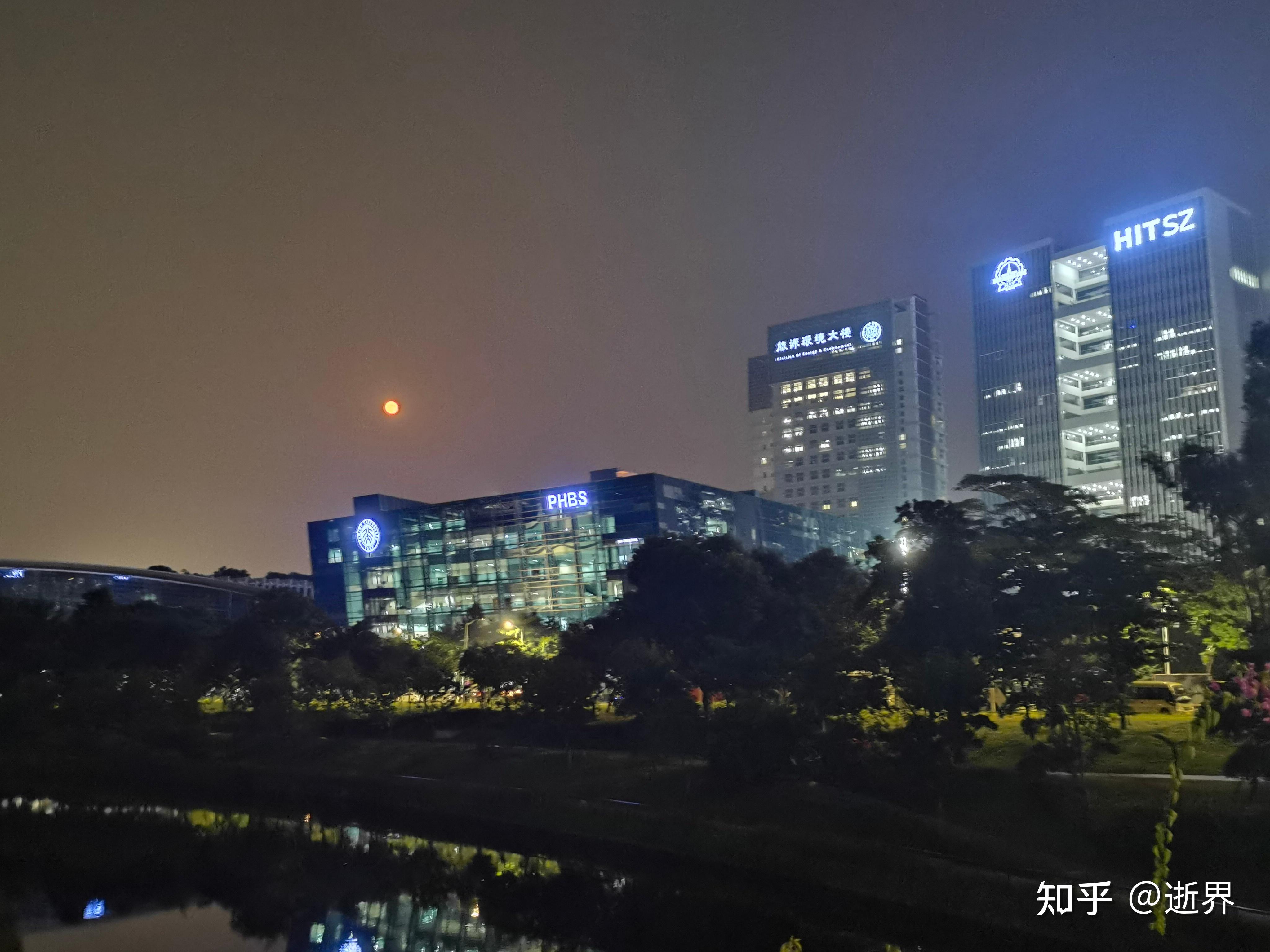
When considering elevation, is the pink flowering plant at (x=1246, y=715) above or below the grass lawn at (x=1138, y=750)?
above

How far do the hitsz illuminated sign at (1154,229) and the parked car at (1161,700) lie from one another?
348ft

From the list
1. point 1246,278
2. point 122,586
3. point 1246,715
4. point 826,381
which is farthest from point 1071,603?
point 826,381

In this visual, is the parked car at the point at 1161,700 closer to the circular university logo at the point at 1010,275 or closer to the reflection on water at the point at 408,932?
the reflection on water at the point at 408,932

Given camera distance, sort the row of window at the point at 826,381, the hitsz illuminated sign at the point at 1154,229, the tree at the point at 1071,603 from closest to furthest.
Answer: the tree at the point at 1071,603, the hitsz illuminated sign at the point at 1154,229, the row of window at the point at 826,381

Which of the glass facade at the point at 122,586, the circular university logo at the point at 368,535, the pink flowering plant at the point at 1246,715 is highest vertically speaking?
the circular university logo at the point at 368,535

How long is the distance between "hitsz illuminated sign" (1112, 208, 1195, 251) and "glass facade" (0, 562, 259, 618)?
4834 inches

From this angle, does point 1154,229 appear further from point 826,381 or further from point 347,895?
point 347,895

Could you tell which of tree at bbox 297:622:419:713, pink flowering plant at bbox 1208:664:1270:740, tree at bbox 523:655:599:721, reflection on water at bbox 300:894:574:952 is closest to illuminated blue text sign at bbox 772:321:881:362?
tree at bbox 297:622:419:713

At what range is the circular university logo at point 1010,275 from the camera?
15500 centimetres

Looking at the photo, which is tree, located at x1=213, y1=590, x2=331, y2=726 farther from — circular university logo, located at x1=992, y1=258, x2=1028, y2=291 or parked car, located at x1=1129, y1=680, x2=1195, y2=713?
circular university logo, located at x1=992, y1=258, x2=1028, y2=291

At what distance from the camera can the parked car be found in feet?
149

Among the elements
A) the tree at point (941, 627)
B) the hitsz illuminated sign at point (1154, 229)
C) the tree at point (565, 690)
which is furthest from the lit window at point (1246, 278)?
the tree at point (941, 627)

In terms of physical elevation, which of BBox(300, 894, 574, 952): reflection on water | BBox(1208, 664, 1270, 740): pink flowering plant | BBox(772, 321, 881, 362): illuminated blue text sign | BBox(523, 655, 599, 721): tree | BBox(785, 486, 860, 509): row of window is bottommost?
BBox(300, 894, 574, 952): reflection on water

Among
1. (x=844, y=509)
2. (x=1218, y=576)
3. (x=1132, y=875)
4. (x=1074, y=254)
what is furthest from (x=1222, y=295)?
(x=1132, y=875)
